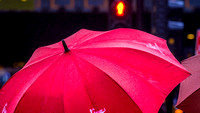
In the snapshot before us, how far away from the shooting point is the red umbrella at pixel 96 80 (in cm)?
225

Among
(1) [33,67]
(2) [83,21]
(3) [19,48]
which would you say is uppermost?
(1) [33,67]

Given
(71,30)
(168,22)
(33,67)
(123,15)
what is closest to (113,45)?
(33,67)

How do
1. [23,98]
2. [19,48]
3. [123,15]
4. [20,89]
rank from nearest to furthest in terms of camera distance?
[23,98]
[20,89]
[123,15]
[19,48]

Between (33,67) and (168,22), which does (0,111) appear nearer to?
(33,67)

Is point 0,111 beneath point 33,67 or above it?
beneath

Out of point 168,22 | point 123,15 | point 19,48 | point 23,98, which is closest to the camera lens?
point 23,98

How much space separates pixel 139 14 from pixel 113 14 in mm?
481

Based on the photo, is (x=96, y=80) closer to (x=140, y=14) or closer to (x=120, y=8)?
(x=120, y=8)

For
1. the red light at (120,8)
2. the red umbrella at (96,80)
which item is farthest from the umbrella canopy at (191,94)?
the red light at (120,8)

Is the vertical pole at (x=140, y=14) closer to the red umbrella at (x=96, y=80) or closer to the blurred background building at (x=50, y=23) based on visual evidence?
the red umbrella at (x=96, y=80)

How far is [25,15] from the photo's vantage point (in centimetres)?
1102

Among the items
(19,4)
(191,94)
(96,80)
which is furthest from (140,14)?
(19,4)

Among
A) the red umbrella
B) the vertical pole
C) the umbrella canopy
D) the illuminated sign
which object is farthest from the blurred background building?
the red umbrella

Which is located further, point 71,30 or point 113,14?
point 71,30
